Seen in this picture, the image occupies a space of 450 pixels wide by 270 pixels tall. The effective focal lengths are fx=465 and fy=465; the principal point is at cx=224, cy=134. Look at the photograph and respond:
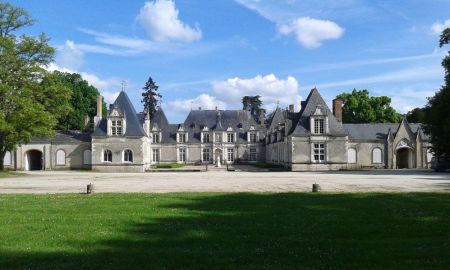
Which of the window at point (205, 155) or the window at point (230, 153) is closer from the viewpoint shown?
the window at point (205, 155)

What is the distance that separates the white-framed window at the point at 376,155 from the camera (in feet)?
161

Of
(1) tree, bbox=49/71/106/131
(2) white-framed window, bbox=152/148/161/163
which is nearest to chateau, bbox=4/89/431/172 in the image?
(2) white-framed window, bbox=152/148/161/163

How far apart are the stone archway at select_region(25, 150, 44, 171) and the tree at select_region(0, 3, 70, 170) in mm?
12195

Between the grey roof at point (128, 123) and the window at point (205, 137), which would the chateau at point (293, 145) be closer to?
the grey roof at point (128, 123)

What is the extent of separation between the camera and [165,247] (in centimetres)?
793

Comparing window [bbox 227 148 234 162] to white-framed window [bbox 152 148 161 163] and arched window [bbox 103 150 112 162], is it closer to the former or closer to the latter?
white-framed window [bbox 152 148 161 163]

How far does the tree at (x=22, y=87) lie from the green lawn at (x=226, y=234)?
19880 mm

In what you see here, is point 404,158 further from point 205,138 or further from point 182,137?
point 182,137

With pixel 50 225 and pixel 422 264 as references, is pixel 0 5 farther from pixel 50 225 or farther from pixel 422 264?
pixel 422 264

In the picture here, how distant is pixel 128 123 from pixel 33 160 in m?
12.8

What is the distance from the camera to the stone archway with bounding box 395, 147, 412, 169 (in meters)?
49.8

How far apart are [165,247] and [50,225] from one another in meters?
3.53

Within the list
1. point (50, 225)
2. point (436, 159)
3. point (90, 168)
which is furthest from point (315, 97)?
point (50, 225)

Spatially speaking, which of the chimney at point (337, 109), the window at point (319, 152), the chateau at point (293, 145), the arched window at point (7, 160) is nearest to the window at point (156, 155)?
the chateau at point (293, 145)
